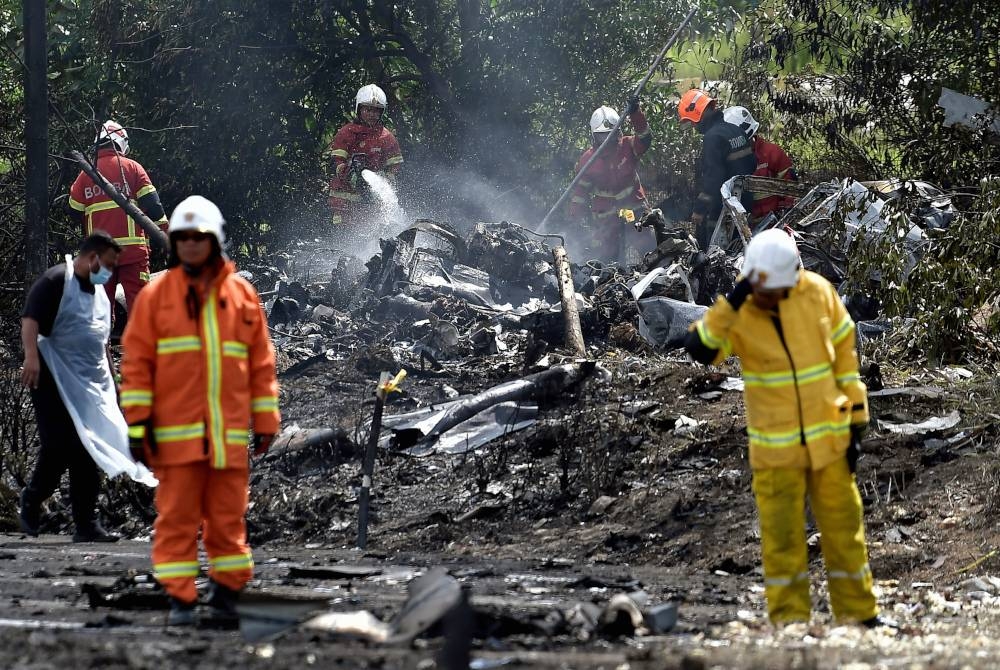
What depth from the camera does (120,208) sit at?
1095 centimetres

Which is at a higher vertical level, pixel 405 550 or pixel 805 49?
pixel 805 49

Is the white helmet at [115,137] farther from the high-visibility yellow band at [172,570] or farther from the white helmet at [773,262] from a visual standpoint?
the white helmet at [773,262]

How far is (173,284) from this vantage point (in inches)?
193

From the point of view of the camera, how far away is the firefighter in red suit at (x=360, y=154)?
1540cm

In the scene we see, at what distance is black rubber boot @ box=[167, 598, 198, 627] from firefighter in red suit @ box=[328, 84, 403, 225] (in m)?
10.9

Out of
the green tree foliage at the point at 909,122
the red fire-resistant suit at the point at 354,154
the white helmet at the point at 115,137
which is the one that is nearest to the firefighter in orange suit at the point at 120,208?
the white helmet at the point at 115,137

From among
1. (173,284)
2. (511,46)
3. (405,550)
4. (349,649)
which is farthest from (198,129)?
(349,649)

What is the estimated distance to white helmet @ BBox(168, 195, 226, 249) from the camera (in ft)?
16.0

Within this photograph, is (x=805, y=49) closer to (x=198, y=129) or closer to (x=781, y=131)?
(x=781, y=131)

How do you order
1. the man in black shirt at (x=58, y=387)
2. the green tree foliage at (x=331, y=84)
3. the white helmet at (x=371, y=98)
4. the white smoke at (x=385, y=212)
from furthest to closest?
the green tree foliage at (x=331, y=84) < the white smoke at (x=385, y=212) < the white helmet at (x=371, y=98) < the man in black shirt at (x=58, y=387)

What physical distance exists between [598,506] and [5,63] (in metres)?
11.8

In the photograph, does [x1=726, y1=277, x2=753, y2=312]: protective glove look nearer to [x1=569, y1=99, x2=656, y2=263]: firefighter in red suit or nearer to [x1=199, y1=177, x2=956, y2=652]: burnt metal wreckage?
[x1=199, y1=177, x2=956, y2=652]: burnt metal wreckage

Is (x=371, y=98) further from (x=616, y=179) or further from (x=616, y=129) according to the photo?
(x=616, y=179)

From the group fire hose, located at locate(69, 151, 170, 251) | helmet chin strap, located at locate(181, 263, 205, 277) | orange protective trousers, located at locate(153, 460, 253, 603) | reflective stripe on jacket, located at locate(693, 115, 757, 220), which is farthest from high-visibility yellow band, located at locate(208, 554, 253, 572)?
reflective stripe on jacket, located at locate(693, 115, 757, 220)
